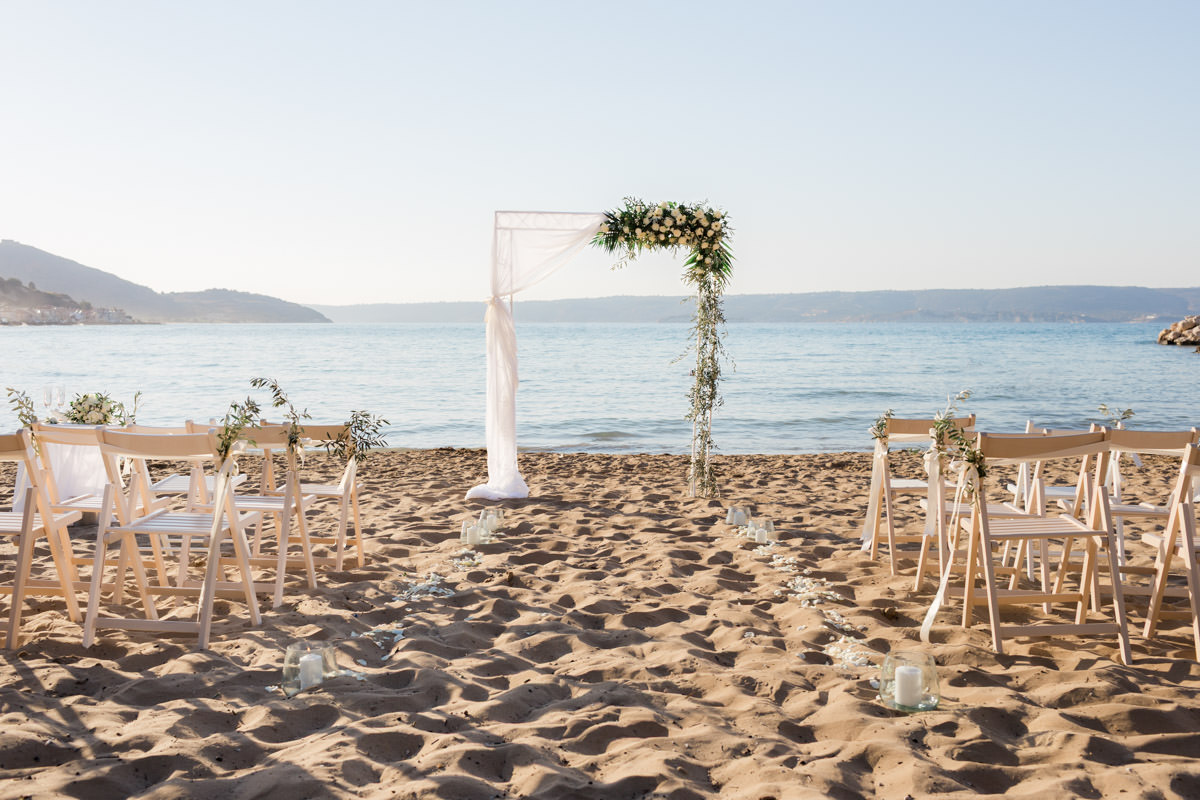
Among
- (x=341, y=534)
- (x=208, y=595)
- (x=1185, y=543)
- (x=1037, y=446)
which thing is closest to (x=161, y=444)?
(x=208, y=595)

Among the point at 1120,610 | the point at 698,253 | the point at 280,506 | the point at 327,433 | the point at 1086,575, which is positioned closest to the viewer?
the point at 1120,610

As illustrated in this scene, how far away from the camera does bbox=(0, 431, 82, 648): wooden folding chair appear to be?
326 centimetres

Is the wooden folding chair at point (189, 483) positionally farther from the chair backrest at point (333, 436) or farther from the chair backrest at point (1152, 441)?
the chair backrest at point (1152, 441)

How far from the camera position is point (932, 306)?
88062 millimetres

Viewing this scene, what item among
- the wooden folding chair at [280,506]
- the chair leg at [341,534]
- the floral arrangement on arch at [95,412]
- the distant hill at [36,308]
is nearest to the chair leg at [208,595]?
the wooden folding chair at [280,506]

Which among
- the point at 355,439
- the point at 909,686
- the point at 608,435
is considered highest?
the point at 355,439

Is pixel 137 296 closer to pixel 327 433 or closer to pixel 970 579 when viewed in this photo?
pixel 327 433

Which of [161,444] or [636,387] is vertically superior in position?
[161,444]

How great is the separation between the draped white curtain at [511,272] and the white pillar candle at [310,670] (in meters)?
3.73

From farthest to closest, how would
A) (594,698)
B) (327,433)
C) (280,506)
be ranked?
(327,433)
(280,506)
(594,698)

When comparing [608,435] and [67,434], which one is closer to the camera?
[67,434]

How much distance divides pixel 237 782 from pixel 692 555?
3141 mm

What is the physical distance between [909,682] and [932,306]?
93.3 meters

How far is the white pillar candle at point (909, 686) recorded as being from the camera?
2.67 m
